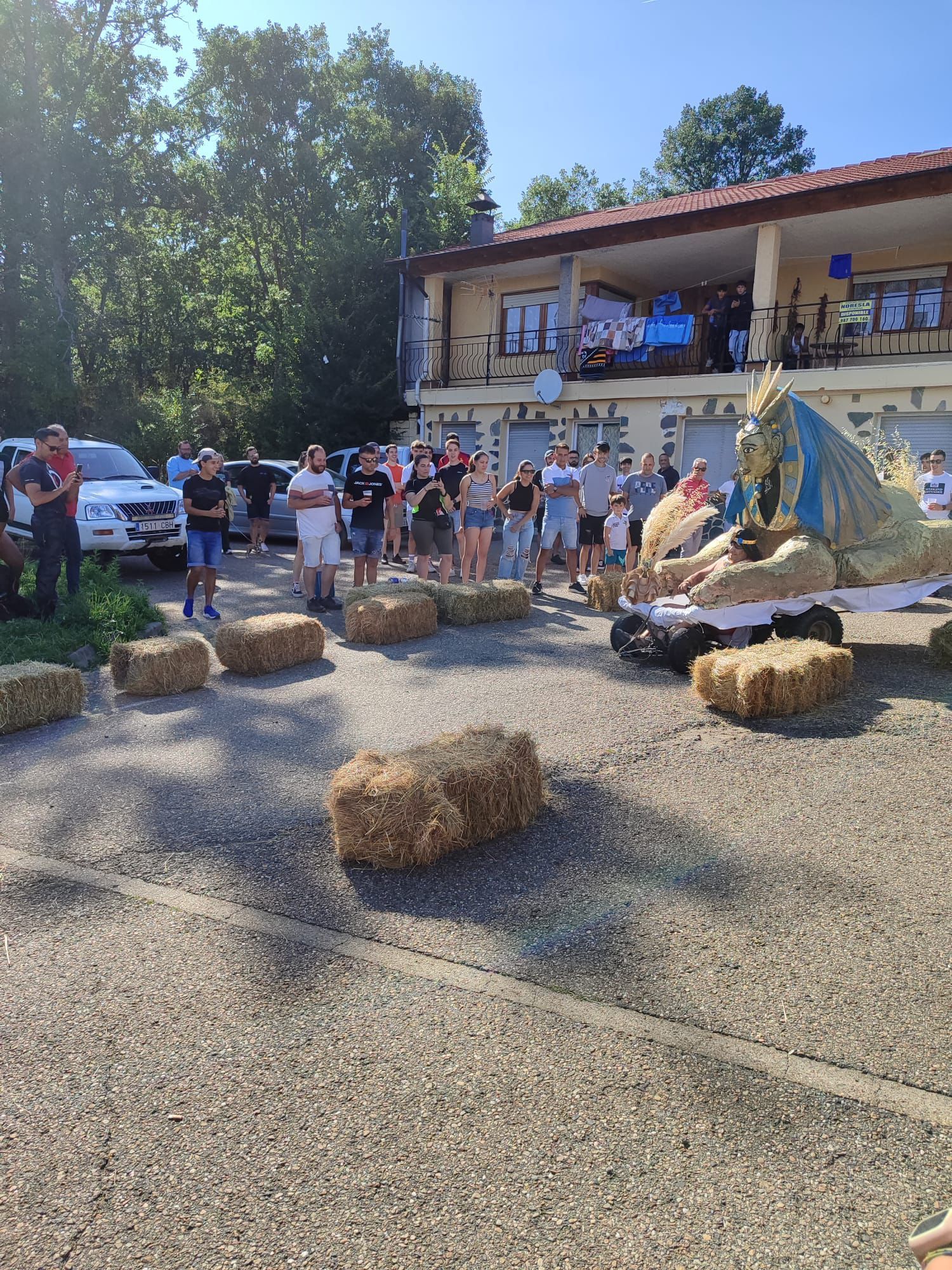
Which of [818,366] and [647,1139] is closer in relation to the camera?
[647,1139]

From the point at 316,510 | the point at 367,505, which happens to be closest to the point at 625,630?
the point at 367,505

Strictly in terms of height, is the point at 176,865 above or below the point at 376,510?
below

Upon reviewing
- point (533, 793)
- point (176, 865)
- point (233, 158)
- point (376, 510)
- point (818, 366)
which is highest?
point (233, 158)

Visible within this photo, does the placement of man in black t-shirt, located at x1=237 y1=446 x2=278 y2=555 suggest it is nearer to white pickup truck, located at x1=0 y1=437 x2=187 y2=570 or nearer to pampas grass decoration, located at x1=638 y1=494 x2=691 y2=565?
white pickup truck, located at x1=0 y1=437 x2=187 y2=570

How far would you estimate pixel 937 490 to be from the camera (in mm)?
11094

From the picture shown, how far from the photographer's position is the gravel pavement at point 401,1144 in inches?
78.1

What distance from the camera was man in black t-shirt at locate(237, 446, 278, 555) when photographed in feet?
45.6

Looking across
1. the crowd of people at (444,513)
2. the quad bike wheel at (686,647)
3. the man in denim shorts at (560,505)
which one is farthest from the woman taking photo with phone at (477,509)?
the quad bike wheel at (686,647)

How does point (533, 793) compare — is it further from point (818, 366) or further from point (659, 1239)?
point (818, 366)

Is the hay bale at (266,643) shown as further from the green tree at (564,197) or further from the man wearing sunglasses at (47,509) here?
the green tree at (564,197)

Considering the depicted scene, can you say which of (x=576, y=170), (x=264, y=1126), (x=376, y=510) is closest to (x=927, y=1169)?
(x=264, y=1126)

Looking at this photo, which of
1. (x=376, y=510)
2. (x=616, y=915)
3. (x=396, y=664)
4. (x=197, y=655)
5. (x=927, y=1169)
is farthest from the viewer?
(x=376, y=510)

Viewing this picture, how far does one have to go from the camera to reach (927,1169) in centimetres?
215

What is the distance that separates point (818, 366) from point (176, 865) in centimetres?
1672
